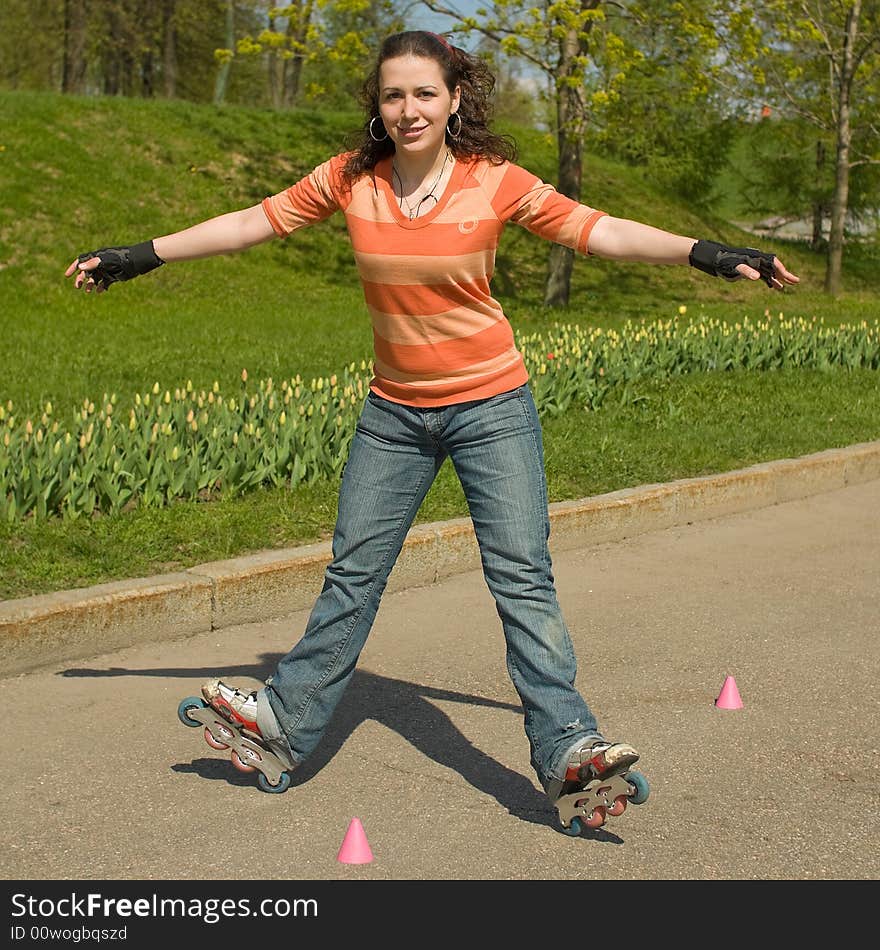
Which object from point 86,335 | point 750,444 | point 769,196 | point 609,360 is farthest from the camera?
point 769,196

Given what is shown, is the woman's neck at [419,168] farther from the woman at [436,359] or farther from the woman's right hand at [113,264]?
the woman's right hand at [113,264]

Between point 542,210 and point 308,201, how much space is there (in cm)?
67

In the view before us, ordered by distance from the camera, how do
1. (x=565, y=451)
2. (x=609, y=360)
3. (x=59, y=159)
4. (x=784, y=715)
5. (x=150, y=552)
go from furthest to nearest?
(x=59, y=159)
(x=609, y=360)
(x=565, y=451)
(x=150, y=552)
(x=784, y=715)

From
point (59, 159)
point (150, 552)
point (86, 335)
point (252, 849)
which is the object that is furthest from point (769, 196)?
point (252, 849)

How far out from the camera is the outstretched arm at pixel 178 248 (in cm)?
434

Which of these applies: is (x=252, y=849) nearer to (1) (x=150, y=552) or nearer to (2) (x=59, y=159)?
(1) (x=150, y=552)

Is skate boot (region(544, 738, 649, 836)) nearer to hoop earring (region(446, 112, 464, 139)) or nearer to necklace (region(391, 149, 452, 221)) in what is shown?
necklace (region(391, 149, 452, 221))

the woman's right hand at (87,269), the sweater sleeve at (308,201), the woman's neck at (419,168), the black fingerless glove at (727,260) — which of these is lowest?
the woman's right hand at (87,269)

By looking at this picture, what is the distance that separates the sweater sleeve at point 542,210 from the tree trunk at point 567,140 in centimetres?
1679

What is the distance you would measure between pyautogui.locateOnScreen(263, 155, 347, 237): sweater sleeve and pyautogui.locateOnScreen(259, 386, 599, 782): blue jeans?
54cm

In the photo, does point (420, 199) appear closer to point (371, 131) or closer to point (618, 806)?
point (371, 131)

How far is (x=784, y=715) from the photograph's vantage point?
17.3 feet

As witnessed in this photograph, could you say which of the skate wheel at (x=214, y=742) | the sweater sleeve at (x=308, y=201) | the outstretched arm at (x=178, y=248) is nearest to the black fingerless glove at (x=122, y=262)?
the outstretched arm at (x=178, y=248)
